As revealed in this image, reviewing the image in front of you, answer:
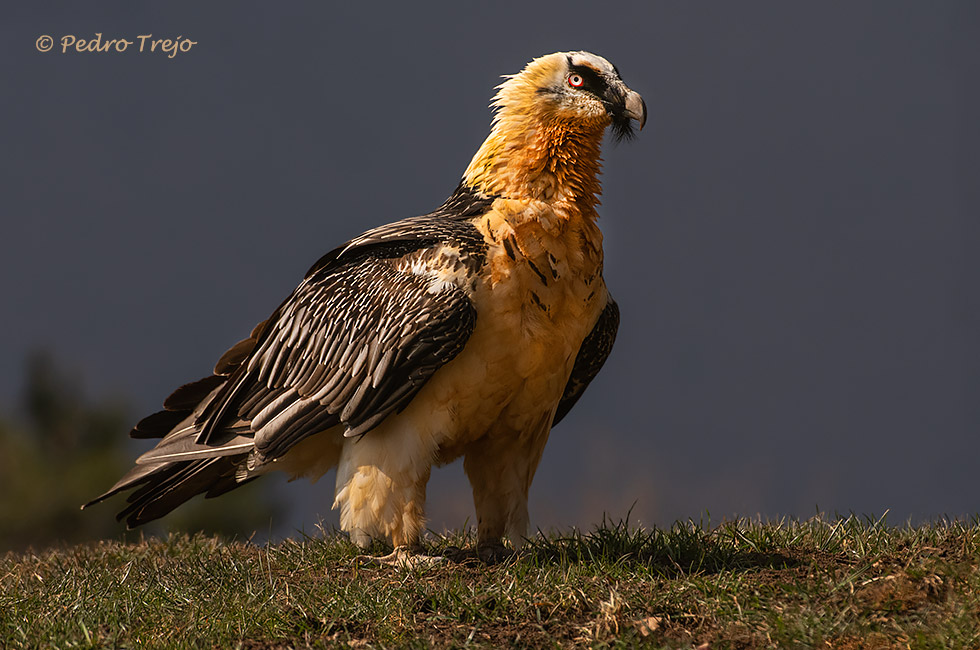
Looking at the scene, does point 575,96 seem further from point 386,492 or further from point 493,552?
point 493,552

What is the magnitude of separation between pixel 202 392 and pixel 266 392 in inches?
32.5

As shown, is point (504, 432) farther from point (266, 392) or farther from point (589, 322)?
point (266, 392)

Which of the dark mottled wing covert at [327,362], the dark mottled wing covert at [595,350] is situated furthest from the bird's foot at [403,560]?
the dark mottled wing covert at [595,350]

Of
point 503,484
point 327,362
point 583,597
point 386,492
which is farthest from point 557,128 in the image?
point 583,597

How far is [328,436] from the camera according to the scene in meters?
6.75

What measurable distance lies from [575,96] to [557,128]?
0.76 ft

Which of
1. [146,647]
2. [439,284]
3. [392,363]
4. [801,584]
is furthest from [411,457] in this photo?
[801,584]

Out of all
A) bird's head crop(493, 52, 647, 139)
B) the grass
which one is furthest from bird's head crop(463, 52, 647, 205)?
the grass

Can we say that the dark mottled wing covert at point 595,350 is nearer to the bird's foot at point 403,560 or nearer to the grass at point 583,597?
the grass at point 583,597

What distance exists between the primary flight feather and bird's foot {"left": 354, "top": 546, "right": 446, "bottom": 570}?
69 mm

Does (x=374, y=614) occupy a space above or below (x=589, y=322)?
below

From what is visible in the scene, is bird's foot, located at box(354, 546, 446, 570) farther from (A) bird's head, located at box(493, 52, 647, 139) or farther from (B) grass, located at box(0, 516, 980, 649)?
(A) bird's head, located at box(493, 52, 647, 139)

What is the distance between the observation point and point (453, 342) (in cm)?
592

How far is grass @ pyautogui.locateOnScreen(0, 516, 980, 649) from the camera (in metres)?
4.98
